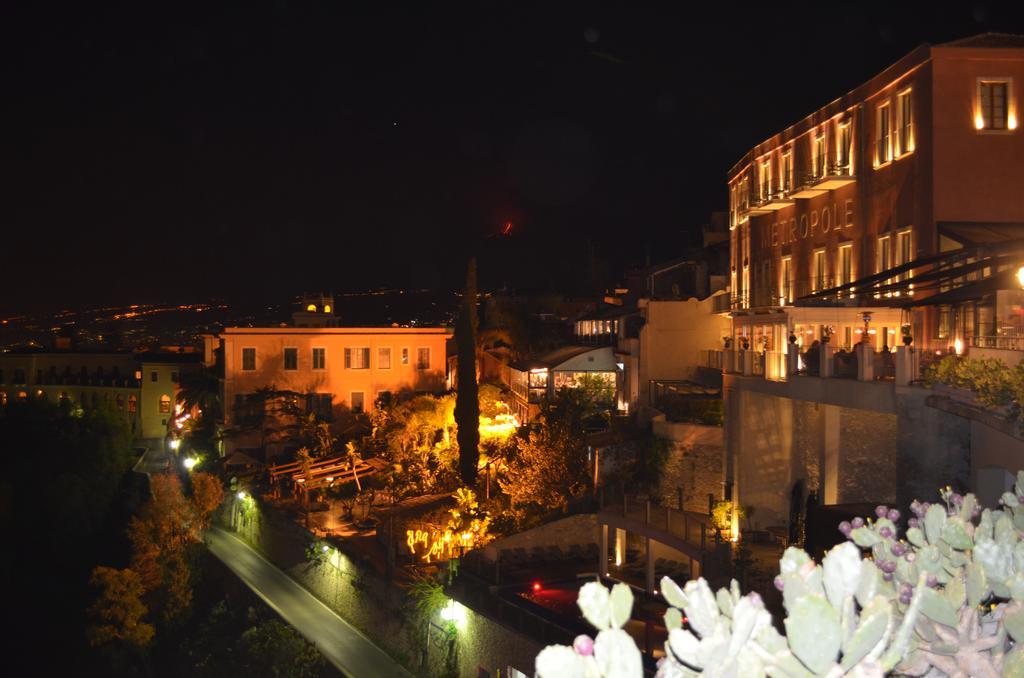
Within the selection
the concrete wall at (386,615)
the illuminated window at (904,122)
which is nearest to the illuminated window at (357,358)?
the concrete wall at (386,615)

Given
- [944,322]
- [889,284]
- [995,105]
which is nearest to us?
[889,284]

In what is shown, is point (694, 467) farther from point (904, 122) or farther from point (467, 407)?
point (904, 122)

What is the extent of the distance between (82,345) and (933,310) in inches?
2621

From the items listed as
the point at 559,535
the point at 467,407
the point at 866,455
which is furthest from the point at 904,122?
the point at 467,407

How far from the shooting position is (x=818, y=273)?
2222cm

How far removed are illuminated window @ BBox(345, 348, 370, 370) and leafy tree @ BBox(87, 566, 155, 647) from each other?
1409 centimetres

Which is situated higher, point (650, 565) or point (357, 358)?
point (357, 358)

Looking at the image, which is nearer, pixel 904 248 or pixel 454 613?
pixel 454 613

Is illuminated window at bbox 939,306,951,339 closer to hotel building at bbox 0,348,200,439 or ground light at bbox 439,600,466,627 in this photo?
ground light at bbox 439,600,466,627

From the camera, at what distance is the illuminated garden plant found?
3012mm

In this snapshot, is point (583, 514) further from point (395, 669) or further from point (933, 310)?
point (933, 310)

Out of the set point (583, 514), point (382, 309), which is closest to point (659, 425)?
point (583, 514)

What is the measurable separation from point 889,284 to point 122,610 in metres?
23.6

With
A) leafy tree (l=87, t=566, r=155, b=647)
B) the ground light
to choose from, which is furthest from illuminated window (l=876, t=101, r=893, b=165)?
leafy tree (l=87, t=566, r=155, b=647)
